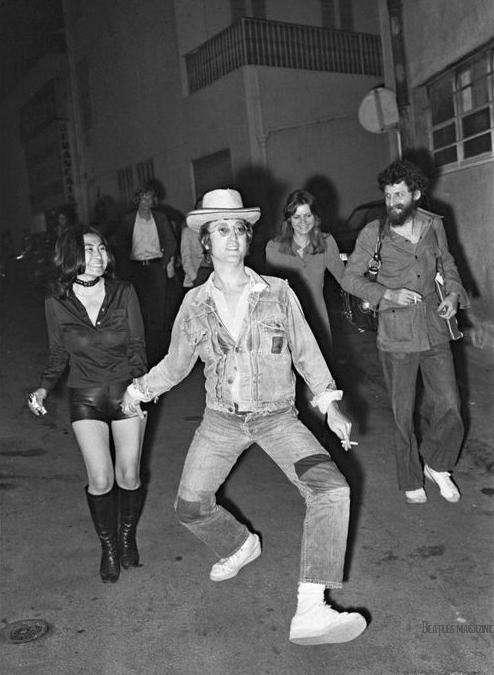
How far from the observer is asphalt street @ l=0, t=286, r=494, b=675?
3434 mm

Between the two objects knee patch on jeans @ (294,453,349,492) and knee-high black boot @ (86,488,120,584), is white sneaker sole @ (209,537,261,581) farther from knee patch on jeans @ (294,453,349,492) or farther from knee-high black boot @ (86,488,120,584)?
knee patch on jeans @ (294,453,349,492)

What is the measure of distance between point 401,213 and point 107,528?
9.09 ft

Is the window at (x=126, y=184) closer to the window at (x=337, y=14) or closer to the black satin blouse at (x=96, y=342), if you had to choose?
the window at (x=337, y=14)

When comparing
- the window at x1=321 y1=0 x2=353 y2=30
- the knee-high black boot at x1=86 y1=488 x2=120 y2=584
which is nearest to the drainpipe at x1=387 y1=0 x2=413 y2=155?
the knee-high black boot at x1=86 y1=488 x2=120 y2=584

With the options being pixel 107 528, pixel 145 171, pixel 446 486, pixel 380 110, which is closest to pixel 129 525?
pixel 107 528

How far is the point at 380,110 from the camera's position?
460 inches

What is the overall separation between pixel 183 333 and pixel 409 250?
1846 millimetres

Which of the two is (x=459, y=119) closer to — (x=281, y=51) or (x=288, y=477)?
Answer: (x=288, y=477)

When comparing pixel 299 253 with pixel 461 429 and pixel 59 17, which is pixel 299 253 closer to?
pixel 461 429

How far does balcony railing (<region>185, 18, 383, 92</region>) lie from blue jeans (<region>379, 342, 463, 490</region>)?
1407 centimetres

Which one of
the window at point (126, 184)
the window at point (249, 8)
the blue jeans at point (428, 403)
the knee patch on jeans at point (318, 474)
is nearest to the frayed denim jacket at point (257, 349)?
the knee patch on jeans at point (318, 474)

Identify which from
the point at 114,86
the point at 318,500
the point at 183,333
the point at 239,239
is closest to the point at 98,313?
the point at 183,333

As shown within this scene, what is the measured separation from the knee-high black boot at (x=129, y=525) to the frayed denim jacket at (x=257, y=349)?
933 mm

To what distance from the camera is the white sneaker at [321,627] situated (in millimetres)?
3346
